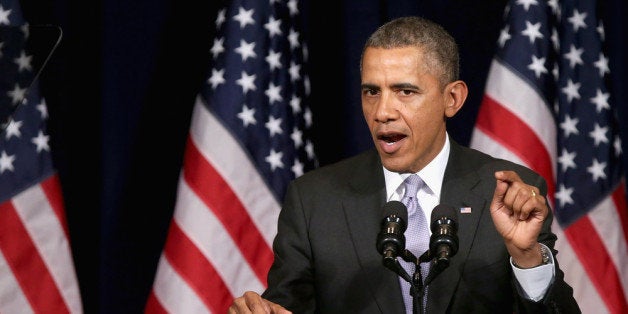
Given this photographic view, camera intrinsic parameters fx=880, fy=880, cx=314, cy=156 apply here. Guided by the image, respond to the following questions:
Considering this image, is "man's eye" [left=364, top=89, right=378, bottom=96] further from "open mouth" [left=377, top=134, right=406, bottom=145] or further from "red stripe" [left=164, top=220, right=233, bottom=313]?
"red stripe" [left=164, top=220, right=233, bottom=313]

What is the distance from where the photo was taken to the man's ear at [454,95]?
2186 mm

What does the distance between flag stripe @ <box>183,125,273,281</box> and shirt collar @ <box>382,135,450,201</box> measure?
Result: 91 centimetres

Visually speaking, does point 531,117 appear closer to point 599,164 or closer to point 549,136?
point 549,136

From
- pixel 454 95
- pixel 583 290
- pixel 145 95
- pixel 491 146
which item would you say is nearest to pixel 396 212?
pixel 454 95

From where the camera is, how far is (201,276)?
2.98m

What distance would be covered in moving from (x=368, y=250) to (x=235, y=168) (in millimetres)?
1019

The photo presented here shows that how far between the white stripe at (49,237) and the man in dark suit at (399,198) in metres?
1.08

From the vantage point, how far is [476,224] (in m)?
2.05

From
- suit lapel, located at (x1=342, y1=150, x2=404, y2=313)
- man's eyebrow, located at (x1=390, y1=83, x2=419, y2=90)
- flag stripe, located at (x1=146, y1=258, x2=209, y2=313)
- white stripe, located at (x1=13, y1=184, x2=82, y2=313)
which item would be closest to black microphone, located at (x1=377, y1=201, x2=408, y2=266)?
suit lapel, located at (x1=342, y1=150, x2=404, y2=313)

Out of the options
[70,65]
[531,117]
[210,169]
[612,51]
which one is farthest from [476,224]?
[70,65]

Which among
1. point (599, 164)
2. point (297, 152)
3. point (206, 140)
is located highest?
point (206, 140)

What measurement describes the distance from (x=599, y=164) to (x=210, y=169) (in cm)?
132

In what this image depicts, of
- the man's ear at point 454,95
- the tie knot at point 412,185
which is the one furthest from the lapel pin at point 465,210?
the man's ear at point 454,95

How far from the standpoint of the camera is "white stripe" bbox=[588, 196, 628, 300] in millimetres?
2955
